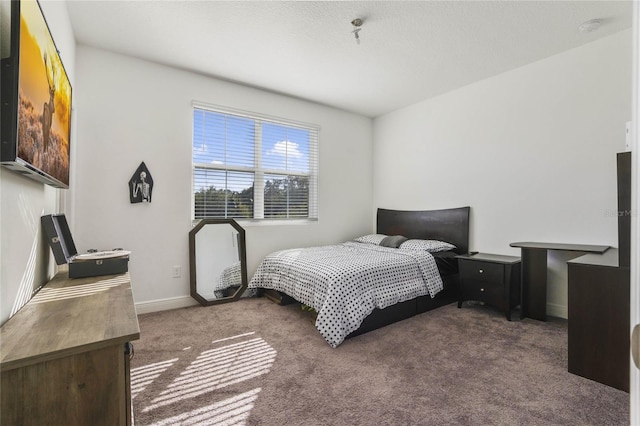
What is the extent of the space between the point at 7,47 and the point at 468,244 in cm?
398

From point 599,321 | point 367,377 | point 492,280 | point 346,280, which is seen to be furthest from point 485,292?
point 367,377

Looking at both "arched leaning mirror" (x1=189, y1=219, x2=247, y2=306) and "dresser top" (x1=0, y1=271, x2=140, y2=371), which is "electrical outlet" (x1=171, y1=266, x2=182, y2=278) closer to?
"arched leaning mirror" (x1=189, y1=219, x2=247, y2=306)

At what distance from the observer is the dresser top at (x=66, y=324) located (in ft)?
2.72

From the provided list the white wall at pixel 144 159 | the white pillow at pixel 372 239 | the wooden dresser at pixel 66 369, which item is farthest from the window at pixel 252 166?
the wooden dresser at pixel 66 369

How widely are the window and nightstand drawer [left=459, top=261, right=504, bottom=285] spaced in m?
2.07

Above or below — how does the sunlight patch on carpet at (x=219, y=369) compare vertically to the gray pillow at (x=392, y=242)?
below

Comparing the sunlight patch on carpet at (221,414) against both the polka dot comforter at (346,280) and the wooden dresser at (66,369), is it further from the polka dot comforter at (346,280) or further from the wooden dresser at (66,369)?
the polka dot comforter at (346,280)

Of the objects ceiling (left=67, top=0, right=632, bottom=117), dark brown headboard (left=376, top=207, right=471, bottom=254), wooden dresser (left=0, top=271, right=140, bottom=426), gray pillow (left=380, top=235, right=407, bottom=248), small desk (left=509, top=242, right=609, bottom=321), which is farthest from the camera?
gray pillow (left=380, top=235, right=407, bottom=248)

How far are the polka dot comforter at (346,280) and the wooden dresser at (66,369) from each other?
1.59 m

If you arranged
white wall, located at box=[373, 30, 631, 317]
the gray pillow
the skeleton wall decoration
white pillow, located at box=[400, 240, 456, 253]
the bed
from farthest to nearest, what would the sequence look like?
the gray pillow, white pillow, located at box=[400, 240, 456, 253], the skeleton wall decoration, white wall, located at box=[373, 30, 631, 317], the bed

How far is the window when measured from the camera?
352 cm

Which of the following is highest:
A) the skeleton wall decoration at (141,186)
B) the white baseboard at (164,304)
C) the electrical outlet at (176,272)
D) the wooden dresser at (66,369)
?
Answer: the skeleton wall decoration at (141,186)

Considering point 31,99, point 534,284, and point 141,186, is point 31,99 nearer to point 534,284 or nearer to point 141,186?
point 141,186

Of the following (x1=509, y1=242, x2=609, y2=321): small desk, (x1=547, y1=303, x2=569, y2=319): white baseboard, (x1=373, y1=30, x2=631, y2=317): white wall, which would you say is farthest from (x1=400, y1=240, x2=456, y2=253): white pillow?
(x1=547, y1=303, x2=569, y2=319): white baseboard
